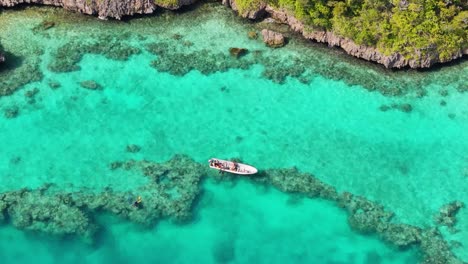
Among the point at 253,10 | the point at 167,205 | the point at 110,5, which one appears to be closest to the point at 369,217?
the point at 167,205

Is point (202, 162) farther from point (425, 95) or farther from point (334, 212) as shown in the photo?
point (425, 95)

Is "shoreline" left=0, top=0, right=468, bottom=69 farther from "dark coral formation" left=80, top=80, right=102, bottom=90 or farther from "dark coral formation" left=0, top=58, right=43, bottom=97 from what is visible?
"dark coral formation" left=80, top=80, right=102, bottom=90

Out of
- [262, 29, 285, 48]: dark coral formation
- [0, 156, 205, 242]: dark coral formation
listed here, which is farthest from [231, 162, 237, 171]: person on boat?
[262, 29, 285, 48]: dark coral formation

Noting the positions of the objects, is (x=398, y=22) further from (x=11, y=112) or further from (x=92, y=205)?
(x=11, y=112)

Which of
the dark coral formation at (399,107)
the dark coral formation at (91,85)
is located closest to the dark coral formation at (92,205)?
the dark coral formation at (91,85)

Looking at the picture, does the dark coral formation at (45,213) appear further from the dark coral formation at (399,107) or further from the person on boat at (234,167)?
the dark coral formation at (399,107)

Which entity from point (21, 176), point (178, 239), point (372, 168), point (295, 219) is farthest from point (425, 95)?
point (21, 176)
